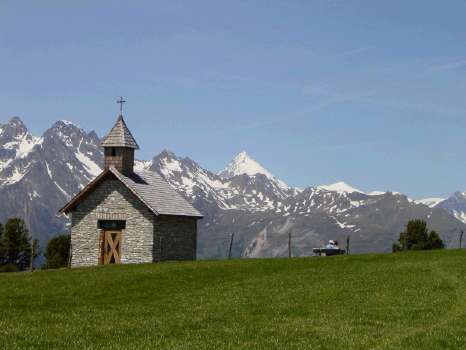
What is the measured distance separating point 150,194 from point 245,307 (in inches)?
1532

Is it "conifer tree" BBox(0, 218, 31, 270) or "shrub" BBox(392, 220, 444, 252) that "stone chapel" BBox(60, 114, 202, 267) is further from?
→ "shrub" BBox(392, 220, 444, 252)

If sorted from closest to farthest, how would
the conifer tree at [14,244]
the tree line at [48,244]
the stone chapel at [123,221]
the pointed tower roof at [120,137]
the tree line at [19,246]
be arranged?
the stone chapel at [123,221] → the pointed tower roof at [120,137] → the tree line at [48,244] → the tree line at [19,246] → the conifer tree at [14,244]

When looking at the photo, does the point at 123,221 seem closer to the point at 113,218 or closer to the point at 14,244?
the point at 113,218

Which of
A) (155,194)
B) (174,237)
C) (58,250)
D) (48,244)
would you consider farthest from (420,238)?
(155,194)

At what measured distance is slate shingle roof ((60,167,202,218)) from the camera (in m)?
66.1

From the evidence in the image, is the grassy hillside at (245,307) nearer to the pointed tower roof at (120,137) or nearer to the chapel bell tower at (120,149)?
the chapel bell tower at (120,149)

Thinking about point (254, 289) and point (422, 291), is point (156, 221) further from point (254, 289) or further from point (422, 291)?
point (422, 291)

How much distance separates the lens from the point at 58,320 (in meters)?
26.9

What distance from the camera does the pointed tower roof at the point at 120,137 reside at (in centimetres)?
7150

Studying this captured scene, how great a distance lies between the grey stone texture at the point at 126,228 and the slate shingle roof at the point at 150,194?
0.63 metres

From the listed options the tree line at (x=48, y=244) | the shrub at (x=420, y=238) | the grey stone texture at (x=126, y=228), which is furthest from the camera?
the shrub at (x=420, y=238)

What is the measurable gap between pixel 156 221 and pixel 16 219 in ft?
146

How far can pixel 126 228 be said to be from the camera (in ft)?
218

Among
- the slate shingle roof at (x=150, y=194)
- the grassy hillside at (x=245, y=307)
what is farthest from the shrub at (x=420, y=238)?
the grassy hillside at (x=245, y=307)
